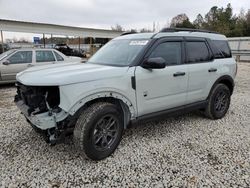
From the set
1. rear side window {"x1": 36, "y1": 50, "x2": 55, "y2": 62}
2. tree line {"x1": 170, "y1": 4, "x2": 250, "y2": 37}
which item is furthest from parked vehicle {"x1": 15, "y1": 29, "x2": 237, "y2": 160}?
tree line {"x1": 170, "y1": 4, "x2": 250, "y2": 37}

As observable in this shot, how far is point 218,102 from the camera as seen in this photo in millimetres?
4844

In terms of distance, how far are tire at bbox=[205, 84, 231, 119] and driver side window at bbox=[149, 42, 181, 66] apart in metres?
1.33

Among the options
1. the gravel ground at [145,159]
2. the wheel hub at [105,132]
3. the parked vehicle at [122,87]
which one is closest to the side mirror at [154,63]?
the parked vehicle at [122,87]

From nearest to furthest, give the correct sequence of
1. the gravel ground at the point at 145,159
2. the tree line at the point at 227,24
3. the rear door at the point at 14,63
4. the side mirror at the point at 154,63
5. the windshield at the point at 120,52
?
1. the gravel ground at the point at 145,159
2. the side mirror at the point at 154,63
3. the windshield at the point at 120,52
4. the rear door at the point at 14,63
5. the tree line at the point at 227,24

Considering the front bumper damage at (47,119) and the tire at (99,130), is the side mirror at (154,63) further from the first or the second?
the front bumper damage at (47,119)

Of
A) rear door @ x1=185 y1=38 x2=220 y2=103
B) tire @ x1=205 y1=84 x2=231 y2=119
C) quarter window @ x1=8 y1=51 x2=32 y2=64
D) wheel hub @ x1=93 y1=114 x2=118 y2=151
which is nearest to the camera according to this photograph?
wheel hub @ x1=93 y1=114 x2=118 y2=151

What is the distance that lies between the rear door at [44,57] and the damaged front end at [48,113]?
5.86 meters

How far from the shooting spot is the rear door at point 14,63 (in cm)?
793

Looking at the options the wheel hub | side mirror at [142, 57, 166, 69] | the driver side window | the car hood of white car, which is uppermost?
the driver side window

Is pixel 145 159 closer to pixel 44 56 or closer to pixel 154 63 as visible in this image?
pixel 154 63

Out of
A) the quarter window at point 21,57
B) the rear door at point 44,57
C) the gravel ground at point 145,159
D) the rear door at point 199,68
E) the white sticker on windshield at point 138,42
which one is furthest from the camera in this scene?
the rear door at point 44,57

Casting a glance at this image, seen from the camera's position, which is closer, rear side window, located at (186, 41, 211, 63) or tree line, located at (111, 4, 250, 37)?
rear side window, located at (186, 41, 211, 63)

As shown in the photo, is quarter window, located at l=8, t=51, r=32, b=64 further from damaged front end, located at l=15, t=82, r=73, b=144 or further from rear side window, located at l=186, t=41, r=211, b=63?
rear side window, located at l=186, t=41, r=211, b=63

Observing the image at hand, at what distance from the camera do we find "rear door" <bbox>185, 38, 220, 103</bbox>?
4.11 metres
